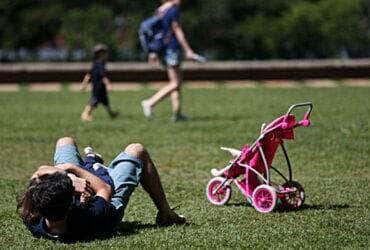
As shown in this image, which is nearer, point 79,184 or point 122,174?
point 79,184

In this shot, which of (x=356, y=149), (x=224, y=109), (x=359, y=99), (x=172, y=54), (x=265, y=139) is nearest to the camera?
(x=265, y=139)

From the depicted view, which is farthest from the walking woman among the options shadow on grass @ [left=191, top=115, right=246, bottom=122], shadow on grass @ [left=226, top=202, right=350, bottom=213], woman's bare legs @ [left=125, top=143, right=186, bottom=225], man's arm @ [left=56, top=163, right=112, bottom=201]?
man's arm @ [left=56, top=163, right=112, bottom=201]

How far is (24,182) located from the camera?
9039 mm

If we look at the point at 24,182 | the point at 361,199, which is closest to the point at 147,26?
the point at 24,182

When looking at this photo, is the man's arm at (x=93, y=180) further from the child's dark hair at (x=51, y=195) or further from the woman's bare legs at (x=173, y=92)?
the woman's bare legs at (x=173, y=92)

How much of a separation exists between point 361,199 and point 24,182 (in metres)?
3.17

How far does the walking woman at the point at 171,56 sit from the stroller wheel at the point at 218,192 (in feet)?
20.7

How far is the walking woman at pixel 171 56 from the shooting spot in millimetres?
14242

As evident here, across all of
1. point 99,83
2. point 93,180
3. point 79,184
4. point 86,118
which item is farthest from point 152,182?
point 99,83

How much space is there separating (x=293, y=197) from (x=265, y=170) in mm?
308

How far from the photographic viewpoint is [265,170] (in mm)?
7441

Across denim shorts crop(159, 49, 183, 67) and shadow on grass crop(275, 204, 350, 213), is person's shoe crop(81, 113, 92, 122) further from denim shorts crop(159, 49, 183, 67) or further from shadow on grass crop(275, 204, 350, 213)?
shadow on grass crop(275, 204, 350, 213)

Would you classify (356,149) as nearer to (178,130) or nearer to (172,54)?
(178,130)

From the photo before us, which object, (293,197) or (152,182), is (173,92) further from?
(152,182)
